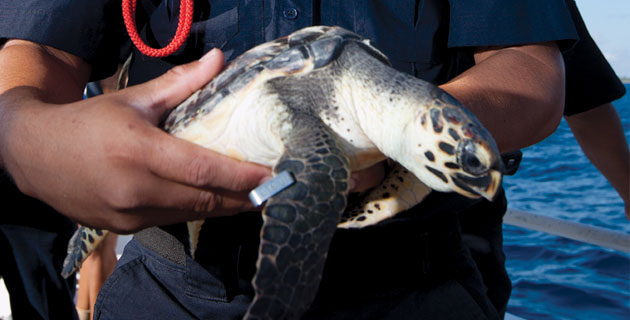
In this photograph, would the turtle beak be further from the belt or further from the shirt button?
the belt

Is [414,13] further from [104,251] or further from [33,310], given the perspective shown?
[104,251]

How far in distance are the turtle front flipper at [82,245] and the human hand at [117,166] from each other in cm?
42

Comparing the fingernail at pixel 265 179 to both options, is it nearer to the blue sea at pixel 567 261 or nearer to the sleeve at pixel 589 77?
the sleeve at pixel 589 77

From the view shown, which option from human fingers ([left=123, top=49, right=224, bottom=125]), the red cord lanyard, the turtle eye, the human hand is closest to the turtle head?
the turtle eye

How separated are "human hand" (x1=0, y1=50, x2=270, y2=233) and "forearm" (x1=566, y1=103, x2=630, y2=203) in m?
1.50

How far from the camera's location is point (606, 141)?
73.5 inches

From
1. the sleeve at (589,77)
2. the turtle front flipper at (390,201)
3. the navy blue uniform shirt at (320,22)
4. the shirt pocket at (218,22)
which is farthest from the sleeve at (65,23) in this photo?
the sleeve at (589,77)

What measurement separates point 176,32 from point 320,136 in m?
0.45

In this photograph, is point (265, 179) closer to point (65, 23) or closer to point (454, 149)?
point (454, 149)

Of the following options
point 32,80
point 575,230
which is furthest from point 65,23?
point 575,230

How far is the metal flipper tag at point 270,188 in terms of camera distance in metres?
0.78

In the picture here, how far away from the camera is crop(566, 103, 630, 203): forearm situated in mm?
1829

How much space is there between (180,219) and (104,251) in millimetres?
2065

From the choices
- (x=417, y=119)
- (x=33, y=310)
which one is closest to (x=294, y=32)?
(x=417, y=119)
